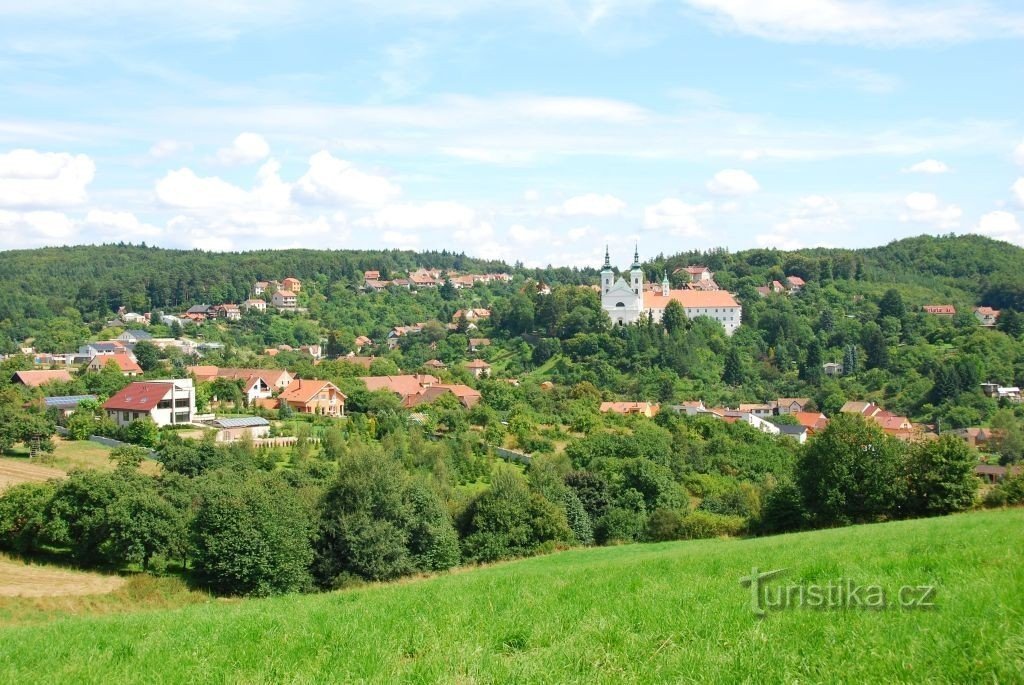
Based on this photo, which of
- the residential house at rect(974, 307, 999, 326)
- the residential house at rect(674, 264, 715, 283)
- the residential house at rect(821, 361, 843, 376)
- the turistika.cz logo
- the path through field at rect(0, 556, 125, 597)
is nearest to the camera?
the turistika.cz logo

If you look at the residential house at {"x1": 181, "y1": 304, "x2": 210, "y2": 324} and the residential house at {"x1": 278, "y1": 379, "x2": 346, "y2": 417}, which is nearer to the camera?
the residential house at {"x1": 278, "y1": 379, "x2": 346, "y2": 417}

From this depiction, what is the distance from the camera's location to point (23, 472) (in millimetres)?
33844

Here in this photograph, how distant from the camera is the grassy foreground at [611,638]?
16.1 ft

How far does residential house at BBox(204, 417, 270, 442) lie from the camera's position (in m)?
44.8

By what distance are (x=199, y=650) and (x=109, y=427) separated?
40791mm

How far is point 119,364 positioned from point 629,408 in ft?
120

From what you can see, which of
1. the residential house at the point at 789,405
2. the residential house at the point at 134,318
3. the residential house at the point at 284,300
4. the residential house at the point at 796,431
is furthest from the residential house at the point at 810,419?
the residential house at the point at 134,318

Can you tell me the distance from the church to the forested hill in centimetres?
1073

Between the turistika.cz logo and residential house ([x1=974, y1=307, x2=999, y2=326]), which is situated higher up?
the turistika.cz logo

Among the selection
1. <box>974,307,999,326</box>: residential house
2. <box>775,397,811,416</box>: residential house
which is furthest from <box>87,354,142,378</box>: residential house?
<box>974,307,999,326</box>: residential house

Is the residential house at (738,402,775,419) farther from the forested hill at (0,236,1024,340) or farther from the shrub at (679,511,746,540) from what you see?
the shrub at (679,511,746,540)

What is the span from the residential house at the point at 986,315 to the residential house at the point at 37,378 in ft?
276

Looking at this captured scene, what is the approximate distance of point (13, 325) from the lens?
94812 mm

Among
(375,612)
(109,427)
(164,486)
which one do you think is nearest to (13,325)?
(109,427)
